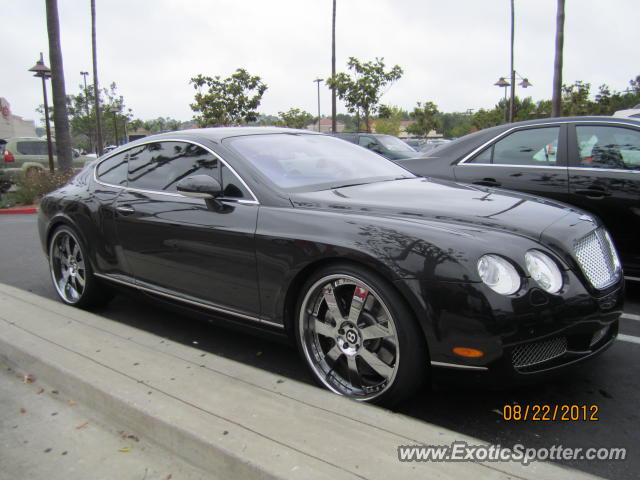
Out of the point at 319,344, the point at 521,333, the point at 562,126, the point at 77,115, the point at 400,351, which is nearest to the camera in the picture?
A: the point at 521,333

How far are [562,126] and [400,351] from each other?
313cm

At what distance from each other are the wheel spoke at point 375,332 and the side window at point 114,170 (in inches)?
92.1

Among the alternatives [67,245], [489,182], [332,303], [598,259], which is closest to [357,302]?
[332,303]

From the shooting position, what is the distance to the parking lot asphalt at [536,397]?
241 centimetres

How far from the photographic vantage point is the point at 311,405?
2436 millimetres

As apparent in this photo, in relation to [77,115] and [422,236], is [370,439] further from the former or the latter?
[77,115]

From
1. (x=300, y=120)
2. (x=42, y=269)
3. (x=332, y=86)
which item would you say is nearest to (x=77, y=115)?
(x=300, y=120)

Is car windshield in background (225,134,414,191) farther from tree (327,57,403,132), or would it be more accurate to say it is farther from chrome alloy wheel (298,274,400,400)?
tree (327,57,403,132)

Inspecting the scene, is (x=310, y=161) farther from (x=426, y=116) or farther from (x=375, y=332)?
(x=426, y=116)

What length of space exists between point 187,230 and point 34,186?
11.7 meters

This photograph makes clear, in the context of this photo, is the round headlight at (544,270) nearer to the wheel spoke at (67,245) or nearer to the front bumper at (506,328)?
the front bumper at (506,328)

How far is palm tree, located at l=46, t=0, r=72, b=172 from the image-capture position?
45.0ft
